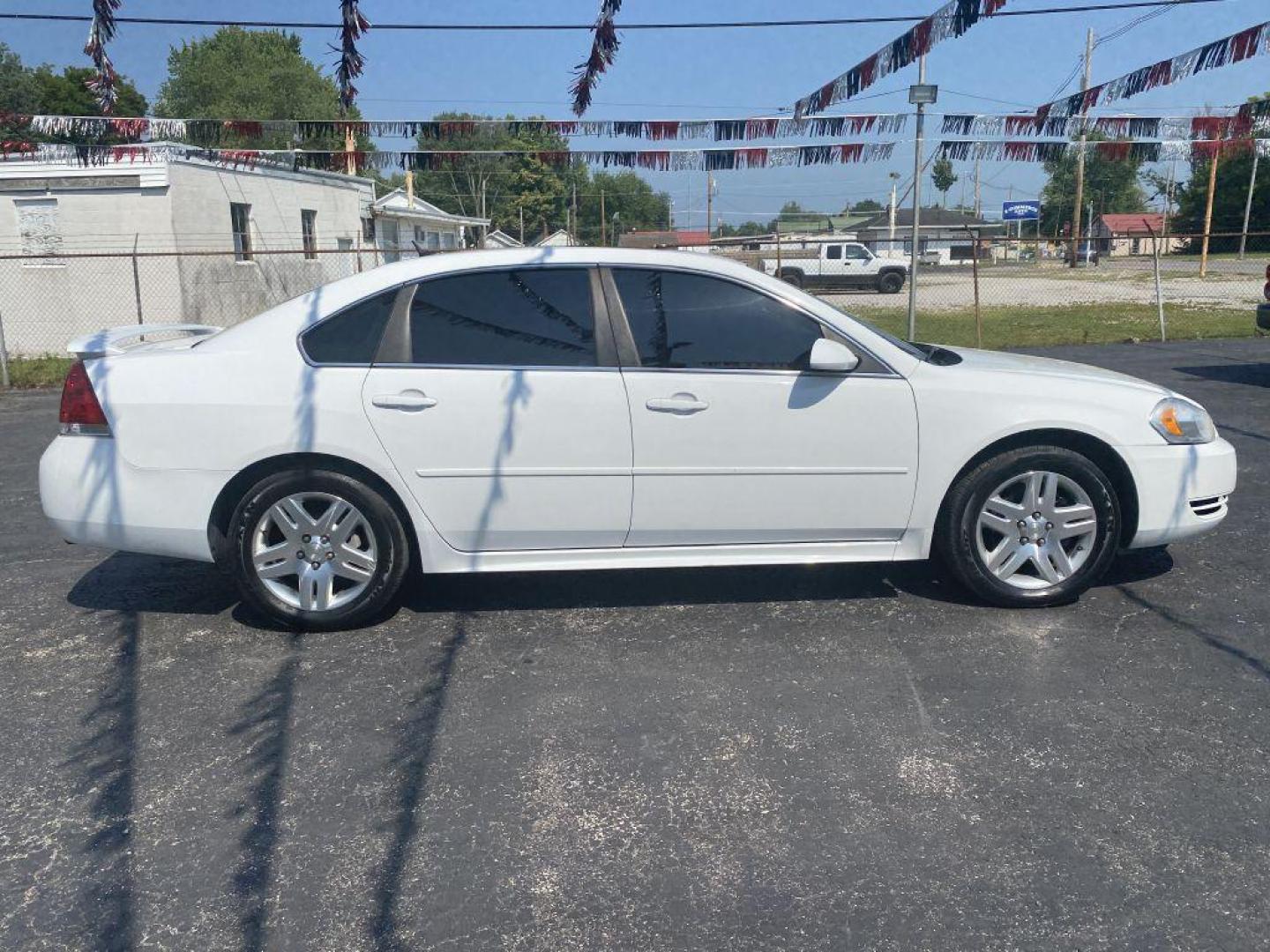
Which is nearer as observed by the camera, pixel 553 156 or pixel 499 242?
pixel 553 156

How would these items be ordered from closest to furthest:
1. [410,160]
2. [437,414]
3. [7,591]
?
[437,414] → [7,591] → [410,160]

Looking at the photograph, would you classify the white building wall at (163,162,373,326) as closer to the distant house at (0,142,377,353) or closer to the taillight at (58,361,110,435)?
the distant house at (0,142,377,353)

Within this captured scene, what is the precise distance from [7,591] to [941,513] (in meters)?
4.43

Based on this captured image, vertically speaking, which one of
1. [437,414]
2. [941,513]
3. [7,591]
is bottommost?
[7,591]

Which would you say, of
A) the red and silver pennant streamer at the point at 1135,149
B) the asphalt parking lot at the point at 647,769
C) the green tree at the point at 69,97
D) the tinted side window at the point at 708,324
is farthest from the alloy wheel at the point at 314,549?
the green tree at the point at 69,97

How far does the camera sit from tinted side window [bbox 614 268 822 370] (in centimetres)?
466

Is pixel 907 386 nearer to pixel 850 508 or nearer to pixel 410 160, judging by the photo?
pixel 850 508

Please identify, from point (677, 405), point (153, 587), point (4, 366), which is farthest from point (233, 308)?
point (677, 405)

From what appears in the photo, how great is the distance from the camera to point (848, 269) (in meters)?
36.6

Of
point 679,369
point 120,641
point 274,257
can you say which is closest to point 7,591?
point 120,641

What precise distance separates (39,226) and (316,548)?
17.5 metres

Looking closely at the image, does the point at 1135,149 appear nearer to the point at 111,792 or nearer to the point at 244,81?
the point at 111,792

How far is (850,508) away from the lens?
4.71 meters

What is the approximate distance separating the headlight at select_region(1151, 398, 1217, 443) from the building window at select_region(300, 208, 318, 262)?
21097 millimetres
